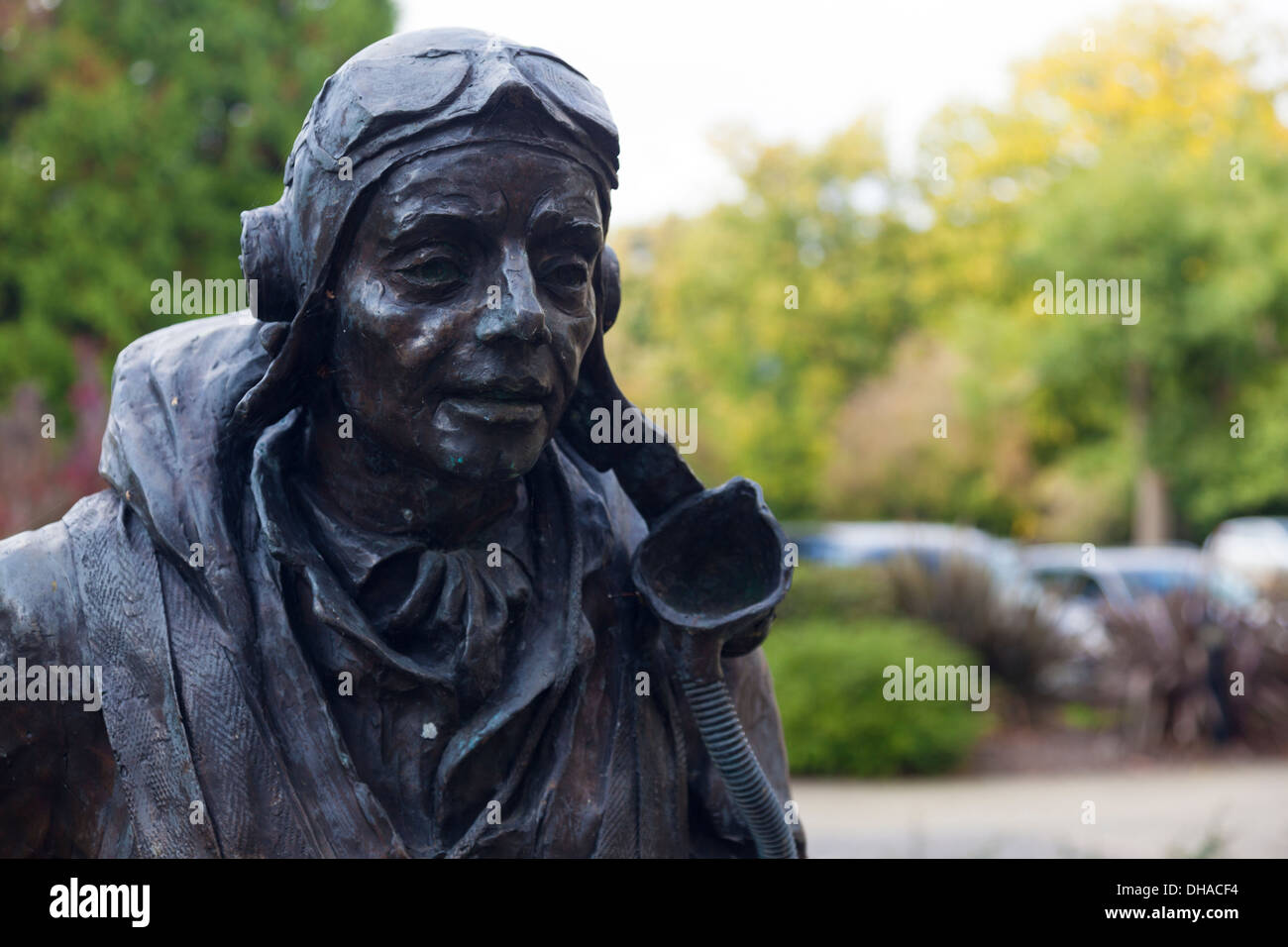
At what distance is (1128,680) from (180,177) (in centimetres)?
1126

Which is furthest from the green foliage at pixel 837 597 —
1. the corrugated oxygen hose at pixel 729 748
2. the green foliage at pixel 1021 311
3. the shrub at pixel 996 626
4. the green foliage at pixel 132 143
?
the green foliage at pixel 1021 311

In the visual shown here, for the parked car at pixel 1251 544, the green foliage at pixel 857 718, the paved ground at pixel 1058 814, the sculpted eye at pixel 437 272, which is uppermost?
the sculpted eye at pixel 437 272

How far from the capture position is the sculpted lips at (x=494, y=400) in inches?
87.4

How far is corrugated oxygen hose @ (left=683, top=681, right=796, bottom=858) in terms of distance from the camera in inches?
97.6

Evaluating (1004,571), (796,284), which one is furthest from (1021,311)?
(1004,571)

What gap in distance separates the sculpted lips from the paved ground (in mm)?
5716

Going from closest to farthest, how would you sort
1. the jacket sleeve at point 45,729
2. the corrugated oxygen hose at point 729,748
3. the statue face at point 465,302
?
the statue face at point 465,302, the jacket sleeve at point 45,729, the corrugated oxygen hose at point 729,748

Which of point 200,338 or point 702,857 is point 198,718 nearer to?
point 200,338

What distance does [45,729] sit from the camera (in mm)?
2295

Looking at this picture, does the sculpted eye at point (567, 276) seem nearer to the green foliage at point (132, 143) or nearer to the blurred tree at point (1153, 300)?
the green foliage at point (132, 143)

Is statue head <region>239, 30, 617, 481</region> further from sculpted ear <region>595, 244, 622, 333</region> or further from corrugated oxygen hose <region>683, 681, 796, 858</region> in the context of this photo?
corrugated oxygen hose <region>683, 681, 796, 858</region>

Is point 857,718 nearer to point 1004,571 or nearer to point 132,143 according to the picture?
point 1004,571

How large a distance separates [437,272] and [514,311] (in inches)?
5.8

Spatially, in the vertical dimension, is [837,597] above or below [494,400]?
below
